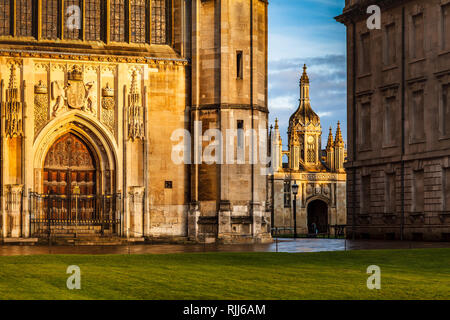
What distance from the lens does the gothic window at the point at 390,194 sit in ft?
161

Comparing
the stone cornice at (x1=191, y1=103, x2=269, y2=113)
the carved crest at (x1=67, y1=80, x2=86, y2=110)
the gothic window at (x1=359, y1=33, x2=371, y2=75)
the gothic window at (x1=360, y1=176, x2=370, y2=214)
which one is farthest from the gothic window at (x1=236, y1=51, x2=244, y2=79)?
the gothic window at (x1=360, y1=176, x2=370, y2=214)

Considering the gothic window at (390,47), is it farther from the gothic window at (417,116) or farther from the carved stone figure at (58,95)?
the carved stone figure at (58,95)

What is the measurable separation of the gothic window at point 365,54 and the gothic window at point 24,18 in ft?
64.0

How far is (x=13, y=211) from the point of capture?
40.8m

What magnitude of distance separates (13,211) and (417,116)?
21.5 m

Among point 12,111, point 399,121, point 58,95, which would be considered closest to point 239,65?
point 58,95

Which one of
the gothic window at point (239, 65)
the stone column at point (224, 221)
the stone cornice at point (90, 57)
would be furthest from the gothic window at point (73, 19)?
the stone column at point (224, 221)

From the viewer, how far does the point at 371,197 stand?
5081 centimetres

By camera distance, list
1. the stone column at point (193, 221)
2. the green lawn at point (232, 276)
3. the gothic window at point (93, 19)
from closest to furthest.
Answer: the green lawn at point (232, 276) → the stone column at point (193, 221) → the gothic window at point (93, 19)

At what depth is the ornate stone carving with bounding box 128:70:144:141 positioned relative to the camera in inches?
1688

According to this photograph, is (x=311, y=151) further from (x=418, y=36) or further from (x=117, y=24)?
(x=117, y=24)

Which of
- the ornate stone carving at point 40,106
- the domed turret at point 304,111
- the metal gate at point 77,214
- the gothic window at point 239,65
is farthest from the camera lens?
the domed turret at point 304,111

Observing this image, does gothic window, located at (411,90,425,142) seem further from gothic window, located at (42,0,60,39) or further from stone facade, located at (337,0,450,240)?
gothic window, located at (42,0,60,39)
